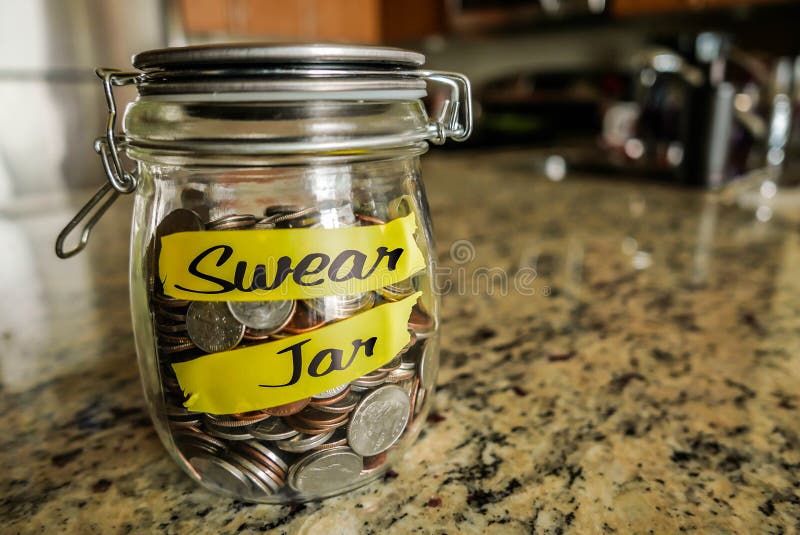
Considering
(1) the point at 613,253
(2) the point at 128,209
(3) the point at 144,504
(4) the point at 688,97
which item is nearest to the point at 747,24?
(4) the point at 688,97

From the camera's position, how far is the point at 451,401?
406 mm

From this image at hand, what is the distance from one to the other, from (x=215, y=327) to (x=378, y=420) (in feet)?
0.33

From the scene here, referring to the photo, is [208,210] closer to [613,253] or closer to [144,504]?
[144,504]

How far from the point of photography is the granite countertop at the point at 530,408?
292 millimetres

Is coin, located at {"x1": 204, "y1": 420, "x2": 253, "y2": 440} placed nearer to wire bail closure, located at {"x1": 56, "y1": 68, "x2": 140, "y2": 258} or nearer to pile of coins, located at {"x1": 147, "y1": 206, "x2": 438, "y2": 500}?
pile of coins, located at {"x1": 147, "y1": 206, "x2": 438, "y2": 500}

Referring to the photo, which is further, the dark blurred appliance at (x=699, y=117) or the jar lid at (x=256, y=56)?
the dark blurred appliance at (x=699, y=117)

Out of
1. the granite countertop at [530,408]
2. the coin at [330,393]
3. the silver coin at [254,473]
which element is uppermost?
the coin at [330,393]

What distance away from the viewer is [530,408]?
1.30 feet

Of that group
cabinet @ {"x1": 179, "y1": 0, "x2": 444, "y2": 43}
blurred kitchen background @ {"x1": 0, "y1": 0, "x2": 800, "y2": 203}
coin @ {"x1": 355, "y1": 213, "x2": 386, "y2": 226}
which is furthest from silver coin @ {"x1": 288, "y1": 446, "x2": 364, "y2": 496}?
cabinet @ {"x1": 179, "y1": 0, "x2": 444, "y2": 43}

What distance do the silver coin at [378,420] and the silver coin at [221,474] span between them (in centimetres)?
6

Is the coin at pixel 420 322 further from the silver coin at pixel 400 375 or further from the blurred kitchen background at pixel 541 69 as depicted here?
the blurred kitchen background at pixel 541 69

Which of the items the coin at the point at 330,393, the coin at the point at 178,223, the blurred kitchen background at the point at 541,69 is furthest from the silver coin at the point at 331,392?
the blurred kitchen background at the point at 541,69

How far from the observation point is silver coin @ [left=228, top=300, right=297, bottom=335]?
26cm

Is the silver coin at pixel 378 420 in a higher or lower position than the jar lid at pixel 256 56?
lower
